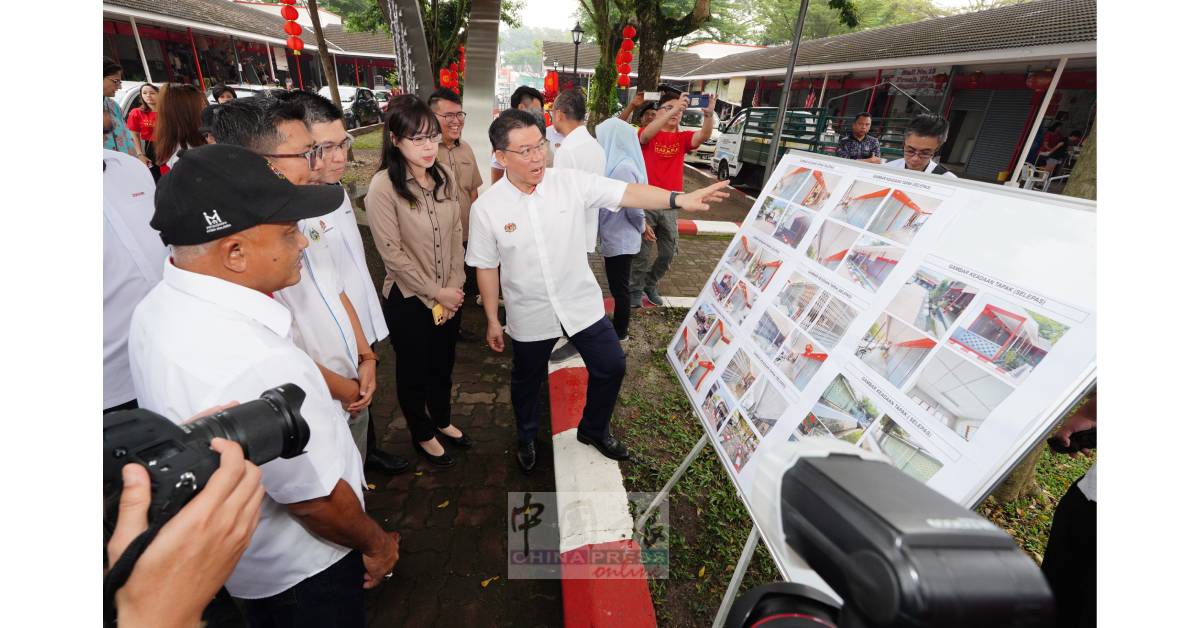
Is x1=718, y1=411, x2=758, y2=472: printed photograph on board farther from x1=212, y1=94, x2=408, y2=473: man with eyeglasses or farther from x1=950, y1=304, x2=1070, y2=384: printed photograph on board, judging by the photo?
x1=212, y1=94, x2=408, y2=473: man with eyeglasses

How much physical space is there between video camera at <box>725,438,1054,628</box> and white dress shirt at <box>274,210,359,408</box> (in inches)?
69.6

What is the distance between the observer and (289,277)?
1.29 metres

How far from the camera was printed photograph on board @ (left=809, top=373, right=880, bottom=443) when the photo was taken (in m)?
1.23

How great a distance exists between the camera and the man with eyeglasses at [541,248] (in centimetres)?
233

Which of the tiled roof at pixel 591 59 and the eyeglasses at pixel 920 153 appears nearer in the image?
the eyeglasses at pixel 920 153

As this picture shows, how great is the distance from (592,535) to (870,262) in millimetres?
1783

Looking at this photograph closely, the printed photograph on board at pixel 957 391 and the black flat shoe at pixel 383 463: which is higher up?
the printed photograph on board at pixel 957 391

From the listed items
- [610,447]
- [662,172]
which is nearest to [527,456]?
[610,447]

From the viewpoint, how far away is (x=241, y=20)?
1939cm

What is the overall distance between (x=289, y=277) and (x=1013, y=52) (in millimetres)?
12907

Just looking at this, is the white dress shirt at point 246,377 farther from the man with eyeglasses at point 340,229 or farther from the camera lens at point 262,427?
the man with eyeglasses at point 340,229

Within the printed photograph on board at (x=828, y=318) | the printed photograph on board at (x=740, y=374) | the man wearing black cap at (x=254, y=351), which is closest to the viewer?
the man wearing black cap at (x=254, y=351)

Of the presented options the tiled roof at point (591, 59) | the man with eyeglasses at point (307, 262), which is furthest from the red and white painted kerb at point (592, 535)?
the tiled roof at point (591, 59)

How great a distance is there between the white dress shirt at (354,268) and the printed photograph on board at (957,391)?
215cm
